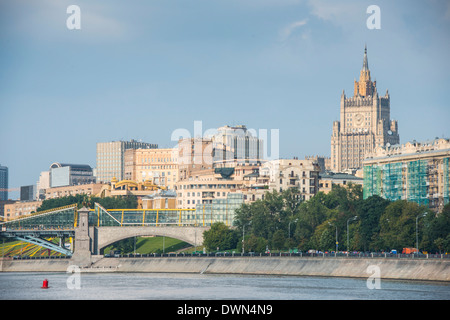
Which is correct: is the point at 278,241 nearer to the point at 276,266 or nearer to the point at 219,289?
the point at 276,266

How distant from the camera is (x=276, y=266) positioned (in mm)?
163625

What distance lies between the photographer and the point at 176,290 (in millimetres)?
130625

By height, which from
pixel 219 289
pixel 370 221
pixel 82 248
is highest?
pixel 370 221

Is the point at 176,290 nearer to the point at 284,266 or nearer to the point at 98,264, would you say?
the point at 284,266

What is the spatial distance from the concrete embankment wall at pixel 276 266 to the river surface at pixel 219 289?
2.20m

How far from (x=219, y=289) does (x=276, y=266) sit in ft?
110

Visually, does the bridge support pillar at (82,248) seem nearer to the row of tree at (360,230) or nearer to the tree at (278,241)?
the row of tree at (360,230)

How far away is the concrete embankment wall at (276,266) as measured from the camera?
138 m

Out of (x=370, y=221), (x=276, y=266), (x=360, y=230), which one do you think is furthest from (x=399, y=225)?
(x=276, y=266)

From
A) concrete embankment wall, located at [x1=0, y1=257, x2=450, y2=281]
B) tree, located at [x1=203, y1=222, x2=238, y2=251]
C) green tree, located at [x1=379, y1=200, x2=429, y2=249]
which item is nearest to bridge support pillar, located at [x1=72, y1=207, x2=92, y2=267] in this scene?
concrete embankment wall, located at [x1=0, y1=257, x2=450, y2=281]

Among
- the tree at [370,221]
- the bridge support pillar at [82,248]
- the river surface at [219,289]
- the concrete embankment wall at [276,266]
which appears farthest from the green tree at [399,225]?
the bridge support pillar at [82,248]

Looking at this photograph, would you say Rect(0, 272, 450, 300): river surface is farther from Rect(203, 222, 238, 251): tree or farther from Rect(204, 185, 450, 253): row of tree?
Rect(203, 222, 238, 251): tree
